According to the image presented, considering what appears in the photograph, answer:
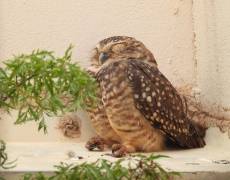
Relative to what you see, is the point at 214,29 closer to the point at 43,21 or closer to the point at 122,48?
the point at 122,48

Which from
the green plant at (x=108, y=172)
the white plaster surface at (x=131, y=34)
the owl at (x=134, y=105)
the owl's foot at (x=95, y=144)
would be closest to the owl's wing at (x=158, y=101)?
the owl at (x=134, y=105)

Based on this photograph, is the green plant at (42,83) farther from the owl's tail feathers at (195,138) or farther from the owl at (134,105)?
the owl's tail feathers at (195,138)

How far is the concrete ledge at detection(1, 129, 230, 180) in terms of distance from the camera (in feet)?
5.75

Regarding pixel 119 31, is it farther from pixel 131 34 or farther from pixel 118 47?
pixel 118 47

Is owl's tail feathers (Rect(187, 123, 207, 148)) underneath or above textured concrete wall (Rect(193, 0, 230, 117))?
underneath

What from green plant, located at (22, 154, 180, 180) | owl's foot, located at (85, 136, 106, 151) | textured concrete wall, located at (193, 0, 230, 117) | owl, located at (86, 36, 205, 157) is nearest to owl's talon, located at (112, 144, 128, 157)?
owl, located at (86, 36, 205, 157)

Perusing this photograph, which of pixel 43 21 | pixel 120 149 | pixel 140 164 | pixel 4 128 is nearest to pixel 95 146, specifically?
pixel 120 149

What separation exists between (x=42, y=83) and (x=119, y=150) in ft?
3.69

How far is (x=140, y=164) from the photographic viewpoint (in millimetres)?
916

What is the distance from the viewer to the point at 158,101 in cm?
194

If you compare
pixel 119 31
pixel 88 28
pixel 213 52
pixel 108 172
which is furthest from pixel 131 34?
pixel 108 172

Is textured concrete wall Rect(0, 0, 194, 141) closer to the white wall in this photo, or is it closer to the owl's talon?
the white wall

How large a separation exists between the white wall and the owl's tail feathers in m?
0.12

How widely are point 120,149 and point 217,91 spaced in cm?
46
